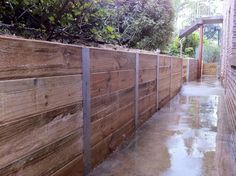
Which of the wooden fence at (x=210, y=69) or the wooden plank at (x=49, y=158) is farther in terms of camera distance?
the wooden fence at (x=210, y=69)

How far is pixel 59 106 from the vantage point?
191cm

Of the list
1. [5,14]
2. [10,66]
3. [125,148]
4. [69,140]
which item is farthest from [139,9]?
[10,66]

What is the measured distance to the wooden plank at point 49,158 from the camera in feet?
4.97

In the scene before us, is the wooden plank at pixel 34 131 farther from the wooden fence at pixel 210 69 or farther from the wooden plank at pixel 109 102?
the wooden fence at pixel 210 69

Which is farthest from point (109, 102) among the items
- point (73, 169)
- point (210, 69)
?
point (210, 69)

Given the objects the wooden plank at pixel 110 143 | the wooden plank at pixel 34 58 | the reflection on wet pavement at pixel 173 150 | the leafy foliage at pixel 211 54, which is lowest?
the reflection on wet pavement at pixel 173 150

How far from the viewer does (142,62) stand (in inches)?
167

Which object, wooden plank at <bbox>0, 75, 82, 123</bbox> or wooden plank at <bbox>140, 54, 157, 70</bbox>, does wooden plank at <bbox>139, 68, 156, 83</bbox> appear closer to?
wooden plank at <bbox>140, 54, 157, 70</bbox>

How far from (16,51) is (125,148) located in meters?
2.07

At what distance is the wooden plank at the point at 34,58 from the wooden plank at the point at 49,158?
484mm

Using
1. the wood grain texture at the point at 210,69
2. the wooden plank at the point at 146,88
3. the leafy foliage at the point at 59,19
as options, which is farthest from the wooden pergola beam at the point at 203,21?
the leafy foliage at the point at 59,19

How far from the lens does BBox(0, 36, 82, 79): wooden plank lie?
4.58 feet

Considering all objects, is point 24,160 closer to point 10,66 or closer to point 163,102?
point 10,66

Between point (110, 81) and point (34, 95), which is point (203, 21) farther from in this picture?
point (34, 95)
